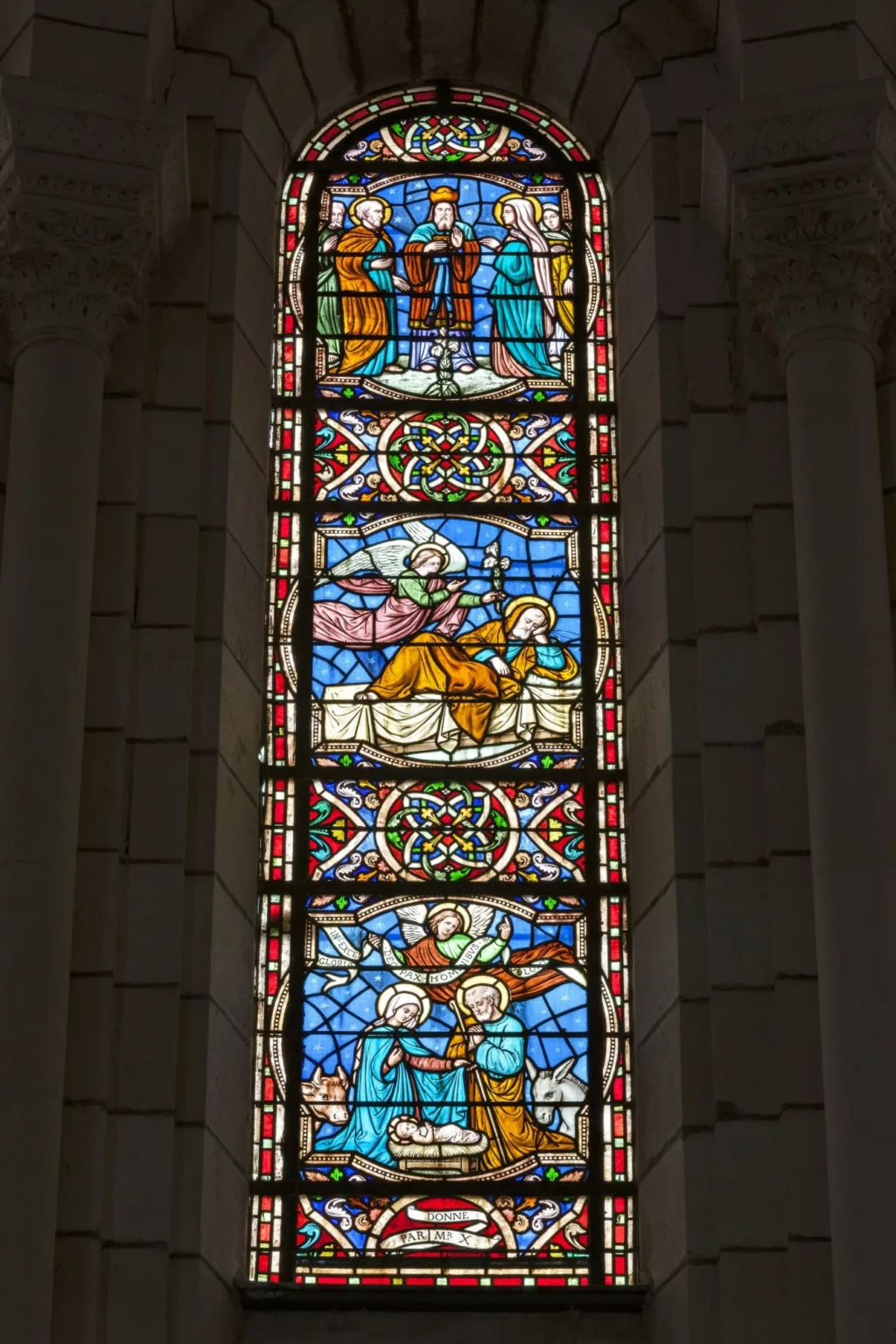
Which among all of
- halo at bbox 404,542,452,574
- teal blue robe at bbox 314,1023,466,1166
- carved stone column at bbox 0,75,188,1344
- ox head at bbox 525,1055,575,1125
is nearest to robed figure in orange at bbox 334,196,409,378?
halo at bbox 404,542,452,574

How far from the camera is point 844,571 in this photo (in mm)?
9383

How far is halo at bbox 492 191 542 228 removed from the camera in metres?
11.5

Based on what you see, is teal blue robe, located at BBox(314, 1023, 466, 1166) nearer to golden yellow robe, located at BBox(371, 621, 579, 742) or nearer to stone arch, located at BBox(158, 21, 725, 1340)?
stone arch, located at BBox(158, 21, 725, 1340)

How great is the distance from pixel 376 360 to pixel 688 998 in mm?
3336

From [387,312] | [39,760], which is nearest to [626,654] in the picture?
[387,312]

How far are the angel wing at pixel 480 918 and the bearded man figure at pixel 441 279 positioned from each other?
96.3 inches

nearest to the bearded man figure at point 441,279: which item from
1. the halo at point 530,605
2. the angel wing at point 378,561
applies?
the angel wing at point 378,561

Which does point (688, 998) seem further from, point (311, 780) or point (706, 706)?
point (311, 780)

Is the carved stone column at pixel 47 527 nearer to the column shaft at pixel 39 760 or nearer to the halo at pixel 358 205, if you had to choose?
the column shaft at pixel 39 760

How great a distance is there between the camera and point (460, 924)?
9.95 meters

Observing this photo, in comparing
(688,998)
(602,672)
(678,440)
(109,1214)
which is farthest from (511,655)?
(109,1214)

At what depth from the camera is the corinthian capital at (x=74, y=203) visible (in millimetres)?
9992

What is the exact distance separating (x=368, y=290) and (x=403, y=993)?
3198 millimetres

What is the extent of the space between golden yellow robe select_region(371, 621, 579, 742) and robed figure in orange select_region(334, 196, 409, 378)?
1.35m
